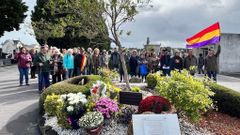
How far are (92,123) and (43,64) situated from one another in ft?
23.7

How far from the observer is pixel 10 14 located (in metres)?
42.1

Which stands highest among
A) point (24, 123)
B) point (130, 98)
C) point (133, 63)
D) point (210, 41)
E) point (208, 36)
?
point (208, 36)

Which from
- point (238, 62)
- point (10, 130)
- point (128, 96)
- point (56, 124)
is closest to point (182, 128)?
point (128, 96)

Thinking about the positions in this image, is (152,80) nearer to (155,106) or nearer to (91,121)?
(155,106)

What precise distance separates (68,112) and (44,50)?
6.84 m

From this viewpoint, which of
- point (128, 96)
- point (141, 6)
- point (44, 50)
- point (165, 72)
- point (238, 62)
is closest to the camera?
point (128, 96)

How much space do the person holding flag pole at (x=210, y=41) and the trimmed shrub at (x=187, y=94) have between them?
10.3 metres

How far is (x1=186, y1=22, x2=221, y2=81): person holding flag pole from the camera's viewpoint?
17.9 m

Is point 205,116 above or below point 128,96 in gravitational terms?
below

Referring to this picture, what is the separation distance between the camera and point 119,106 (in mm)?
8617

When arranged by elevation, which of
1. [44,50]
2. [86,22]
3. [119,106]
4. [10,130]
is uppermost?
[86,22]

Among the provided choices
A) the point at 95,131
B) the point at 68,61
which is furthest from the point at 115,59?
the point at 95,131

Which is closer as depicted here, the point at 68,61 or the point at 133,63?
the point at 68,61

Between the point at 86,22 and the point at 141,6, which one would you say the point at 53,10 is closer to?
the point at 86,22
